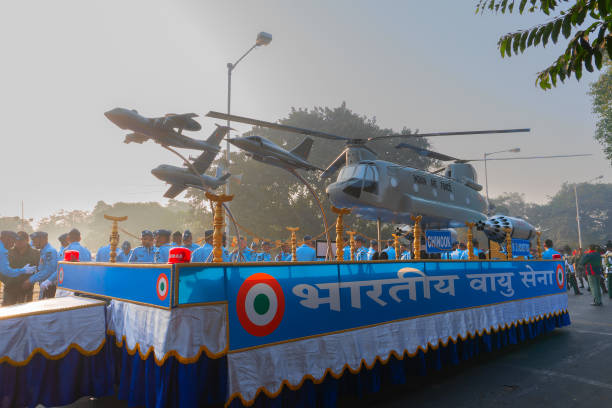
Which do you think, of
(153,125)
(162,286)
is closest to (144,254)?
(153,125)

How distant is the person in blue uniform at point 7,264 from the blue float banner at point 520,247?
11.2m

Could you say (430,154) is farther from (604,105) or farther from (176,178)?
(604,105)

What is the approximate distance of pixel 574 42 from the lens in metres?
3.31

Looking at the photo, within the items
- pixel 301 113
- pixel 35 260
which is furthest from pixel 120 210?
pixel 35 260

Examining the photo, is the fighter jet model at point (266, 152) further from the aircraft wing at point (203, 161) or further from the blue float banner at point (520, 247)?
the blue float banner at point (520, 247)

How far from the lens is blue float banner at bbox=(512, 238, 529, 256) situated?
331 inches

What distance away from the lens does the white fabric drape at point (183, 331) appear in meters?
2.86

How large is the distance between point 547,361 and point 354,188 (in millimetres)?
5712

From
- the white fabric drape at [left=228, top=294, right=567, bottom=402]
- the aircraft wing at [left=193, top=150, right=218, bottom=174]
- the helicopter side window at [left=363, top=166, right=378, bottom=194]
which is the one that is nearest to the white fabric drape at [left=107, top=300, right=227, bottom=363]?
the white fabric drape at [left=228, top=294, right=567, bottom=402]

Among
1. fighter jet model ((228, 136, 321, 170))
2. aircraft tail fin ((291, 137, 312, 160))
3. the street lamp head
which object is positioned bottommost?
fighter jet model ((228, 136, 321, 170))

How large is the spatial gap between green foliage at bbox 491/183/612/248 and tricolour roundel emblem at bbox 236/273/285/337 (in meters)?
64.5

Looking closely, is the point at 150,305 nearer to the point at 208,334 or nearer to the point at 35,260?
the point at 208,334

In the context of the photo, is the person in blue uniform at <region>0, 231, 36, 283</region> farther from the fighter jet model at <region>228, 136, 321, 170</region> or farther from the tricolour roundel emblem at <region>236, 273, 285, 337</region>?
the tricolour roundel emblem at <region>236, 273, 285, 337</region>

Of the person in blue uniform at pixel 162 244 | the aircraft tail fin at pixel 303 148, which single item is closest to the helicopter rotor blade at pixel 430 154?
the aircraft tail fin at pixel 303 148
